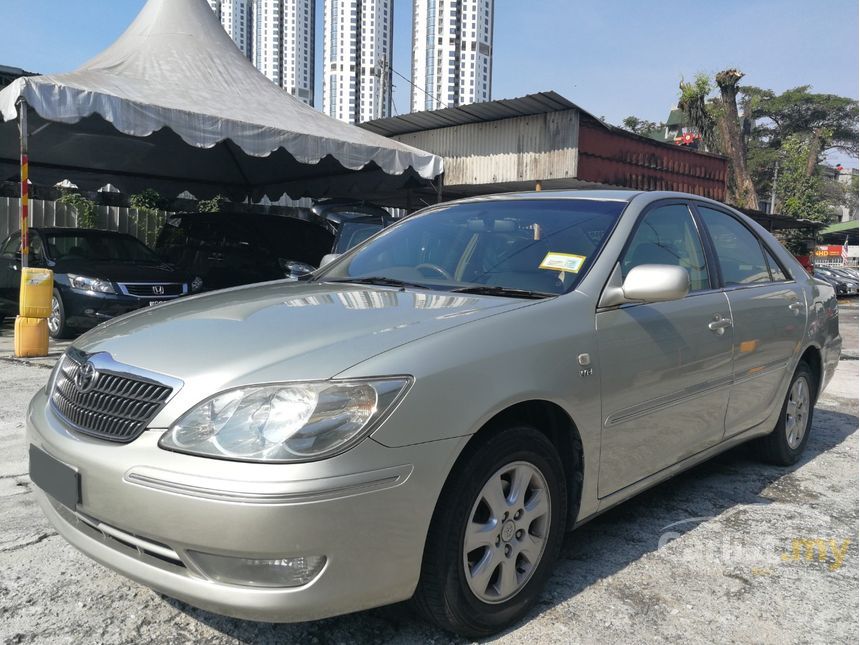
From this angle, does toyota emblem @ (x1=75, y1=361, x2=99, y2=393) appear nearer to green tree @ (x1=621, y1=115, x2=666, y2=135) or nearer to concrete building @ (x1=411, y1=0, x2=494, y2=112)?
concrete building @ (x1=411, y1=0, x2=494, y2=112)

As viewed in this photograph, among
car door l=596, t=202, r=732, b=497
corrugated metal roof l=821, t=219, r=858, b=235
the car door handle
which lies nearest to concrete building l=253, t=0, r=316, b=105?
corrugated metal roof l=821, t=219, r=858, b=235

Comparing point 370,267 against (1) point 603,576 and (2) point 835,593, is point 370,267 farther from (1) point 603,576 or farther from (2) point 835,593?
(2) point 835,593

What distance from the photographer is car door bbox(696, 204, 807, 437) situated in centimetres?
359

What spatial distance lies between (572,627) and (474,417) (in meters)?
0.87

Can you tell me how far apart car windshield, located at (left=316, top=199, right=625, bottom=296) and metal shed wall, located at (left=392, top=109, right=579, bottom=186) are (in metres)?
10.6

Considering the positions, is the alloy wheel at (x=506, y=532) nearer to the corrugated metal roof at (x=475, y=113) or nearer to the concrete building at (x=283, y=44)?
the corrugated metal roof at (x=475, y=113)

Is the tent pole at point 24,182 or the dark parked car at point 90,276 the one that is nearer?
the tent pole at point 24,182

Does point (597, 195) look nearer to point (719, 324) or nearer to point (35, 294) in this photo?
point (719, 324)

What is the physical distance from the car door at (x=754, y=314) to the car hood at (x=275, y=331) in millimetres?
1564

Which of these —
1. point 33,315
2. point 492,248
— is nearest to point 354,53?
point 33,315

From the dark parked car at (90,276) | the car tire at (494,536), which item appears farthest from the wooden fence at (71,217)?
the car tire at (494,536)

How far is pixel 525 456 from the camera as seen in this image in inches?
93.1

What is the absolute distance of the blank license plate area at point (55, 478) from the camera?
2.14 m

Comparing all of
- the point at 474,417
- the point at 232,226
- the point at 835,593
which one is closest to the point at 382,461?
the point at 474,417
